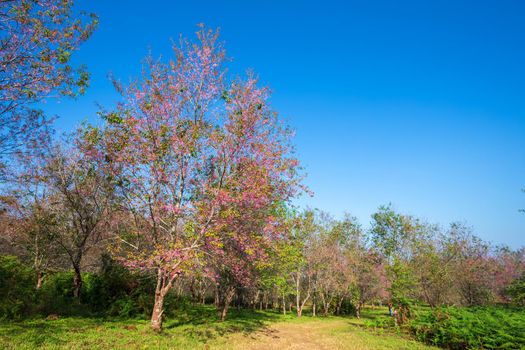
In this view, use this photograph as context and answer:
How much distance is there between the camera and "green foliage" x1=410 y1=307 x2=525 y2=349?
14242 millimetres

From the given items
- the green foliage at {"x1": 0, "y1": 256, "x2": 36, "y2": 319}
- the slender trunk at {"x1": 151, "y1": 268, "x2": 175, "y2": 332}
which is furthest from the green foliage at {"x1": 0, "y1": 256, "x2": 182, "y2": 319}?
the slender trunk at {"x1": 151, "y1": 268, "x2": 175, "y2": 332}

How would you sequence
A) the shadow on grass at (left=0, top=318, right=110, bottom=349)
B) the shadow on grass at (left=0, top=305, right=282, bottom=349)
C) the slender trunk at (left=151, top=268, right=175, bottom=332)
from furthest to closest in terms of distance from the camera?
the slender trunk at (left=151, top=268, right=175, bottom=332)
the shadow on grass at (left=0, top=305, right=282, bottom=349)
the shadow on grass at (left=0, top=318, right=110, bottom=349)

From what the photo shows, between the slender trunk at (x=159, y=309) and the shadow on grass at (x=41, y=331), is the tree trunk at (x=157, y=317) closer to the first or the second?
the slender trunk at (x=159, y=309)

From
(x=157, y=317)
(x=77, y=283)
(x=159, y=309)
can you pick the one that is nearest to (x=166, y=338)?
(x=157, y=317)

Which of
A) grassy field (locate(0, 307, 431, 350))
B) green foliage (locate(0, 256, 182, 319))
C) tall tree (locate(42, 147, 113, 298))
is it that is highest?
tall tree (locate(42, 147, 113, 298))

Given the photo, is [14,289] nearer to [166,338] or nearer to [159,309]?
[159,309]

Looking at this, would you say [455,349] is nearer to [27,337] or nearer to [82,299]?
[27,337]

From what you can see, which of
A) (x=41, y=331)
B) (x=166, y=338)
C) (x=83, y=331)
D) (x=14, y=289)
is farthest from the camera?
(x=14, y=289)

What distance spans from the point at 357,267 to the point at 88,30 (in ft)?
140

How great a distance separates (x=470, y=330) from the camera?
51.9 feet

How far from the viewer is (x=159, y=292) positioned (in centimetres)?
1720

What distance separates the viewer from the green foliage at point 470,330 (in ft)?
46.7

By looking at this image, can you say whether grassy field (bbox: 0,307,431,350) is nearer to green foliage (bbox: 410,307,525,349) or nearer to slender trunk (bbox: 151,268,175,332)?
slender trunk (bbox: 151,268,175,332)

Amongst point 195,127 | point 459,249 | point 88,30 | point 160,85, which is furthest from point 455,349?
point 459,249
